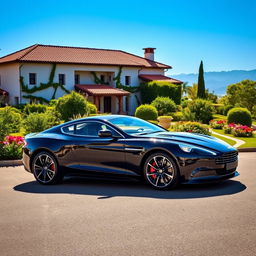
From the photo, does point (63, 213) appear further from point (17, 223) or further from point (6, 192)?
point (6, 192)

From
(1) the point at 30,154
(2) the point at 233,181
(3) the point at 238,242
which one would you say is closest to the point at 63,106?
(1) the point at 30,154

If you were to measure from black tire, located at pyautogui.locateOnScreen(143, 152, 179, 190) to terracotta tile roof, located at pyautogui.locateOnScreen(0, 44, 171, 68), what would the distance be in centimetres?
3806

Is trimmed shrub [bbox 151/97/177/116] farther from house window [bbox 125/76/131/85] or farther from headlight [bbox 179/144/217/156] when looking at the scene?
headlight [bbox 179/144/217/156]

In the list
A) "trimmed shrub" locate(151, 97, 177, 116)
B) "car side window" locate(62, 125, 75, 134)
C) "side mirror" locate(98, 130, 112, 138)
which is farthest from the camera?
"trimmed shrub" locate(151, 97, 177, 116)

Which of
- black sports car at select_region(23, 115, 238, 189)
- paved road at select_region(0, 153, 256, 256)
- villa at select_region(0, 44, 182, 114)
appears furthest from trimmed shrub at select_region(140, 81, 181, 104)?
paved road at select_region(0, 153, 256, 256)

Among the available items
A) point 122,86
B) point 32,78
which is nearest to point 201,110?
point 122,86

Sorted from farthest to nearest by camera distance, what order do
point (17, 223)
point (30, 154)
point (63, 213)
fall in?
1. point (30, 154)
2. point (63, 213)
3. point (17, 223)

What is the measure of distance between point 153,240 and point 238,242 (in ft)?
3.33

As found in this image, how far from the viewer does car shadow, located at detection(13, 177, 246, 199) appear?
8.14m

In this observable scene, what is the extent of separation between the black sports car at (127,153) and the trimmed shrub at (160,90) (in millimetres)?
40793

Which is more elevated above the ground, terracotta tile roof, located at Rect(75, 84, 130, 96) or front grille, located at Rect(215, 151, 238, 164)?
terracotta tile roof, located at Rect(75, 84, 130, 96)

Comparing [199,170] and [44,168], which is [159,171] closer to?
[199,170]

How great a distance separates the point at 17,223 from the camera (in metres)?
6.46

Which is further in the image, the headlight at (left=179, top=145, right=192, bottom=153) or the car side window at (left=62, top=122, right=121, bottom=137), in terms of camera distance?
the car side window at (left=62, top=122, right=121, bottom=137)
